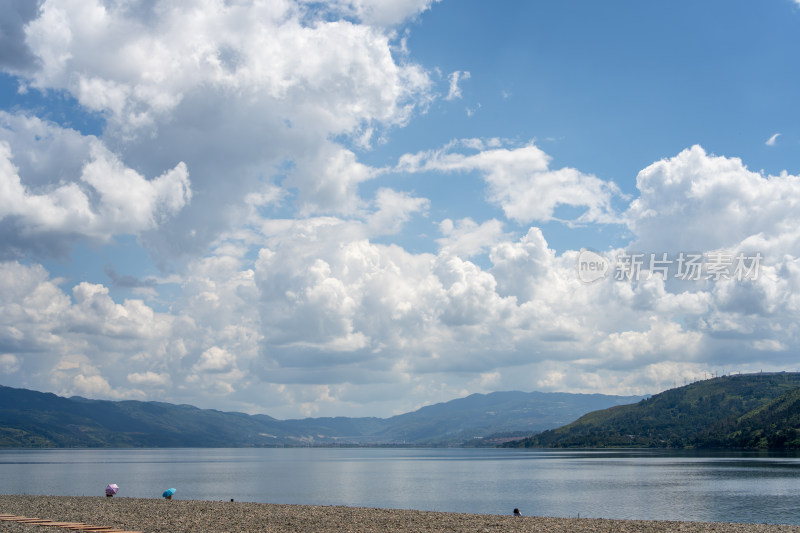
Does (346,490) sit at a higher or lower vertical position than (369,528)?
lower

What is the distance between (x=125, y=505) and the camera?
259 feet

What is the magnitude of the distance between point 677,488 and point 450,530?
83.1 m

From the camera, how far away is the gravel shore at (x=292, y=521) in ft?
187

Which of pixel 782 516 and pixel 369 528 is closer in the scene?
pixel 369 528

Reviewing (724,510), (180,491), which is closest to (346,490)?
(180,491)

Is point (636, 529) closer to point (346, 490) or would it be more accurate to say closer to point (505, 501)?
point (505, 501)

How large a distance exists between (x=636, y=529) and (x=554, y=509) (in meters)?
34.7

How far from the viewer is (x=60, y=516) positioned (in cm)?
6431

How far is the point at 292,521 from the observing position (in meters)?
64.1

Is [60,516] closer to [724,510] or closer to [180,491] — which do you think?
[180,491]

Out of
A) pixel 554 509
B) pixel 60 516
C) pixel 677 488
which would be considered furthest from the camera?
pixel 677 488

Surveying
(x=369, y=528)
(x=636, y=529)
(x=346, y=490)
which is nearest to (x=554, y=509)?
(x=636, y=529)

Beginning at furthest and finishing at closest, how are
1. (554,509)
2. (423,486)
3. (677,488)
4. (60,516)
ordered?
(423,486), (677,488), (554,509), (60,516)

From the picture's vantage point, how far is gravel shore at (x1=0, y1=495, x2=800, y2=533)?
187 feet
